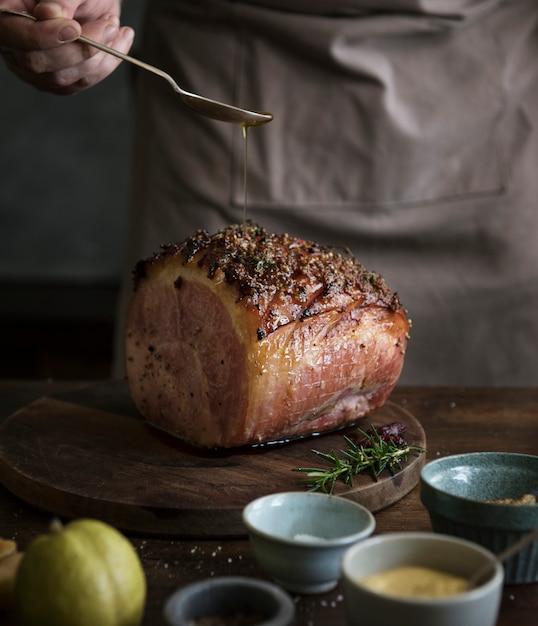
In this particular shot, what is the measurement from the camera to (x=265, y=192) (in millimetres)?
3068

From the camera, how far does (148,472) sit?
178 cm

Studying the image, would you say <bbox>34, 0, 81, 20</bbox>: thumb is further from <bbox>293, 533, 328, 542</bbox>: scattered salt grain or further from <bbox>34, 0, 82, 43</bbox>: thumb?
<bbox>293, 533, 328, 542</bbox>: scattered salt grain

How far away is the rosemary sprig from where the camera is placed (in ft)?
5.58

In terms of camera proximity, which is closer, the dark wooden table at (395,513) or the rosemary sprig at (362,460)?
the dark wooden table at (395,513)

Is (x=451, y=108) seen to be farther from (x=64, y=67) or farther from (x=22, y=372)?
(x=22, y=372)

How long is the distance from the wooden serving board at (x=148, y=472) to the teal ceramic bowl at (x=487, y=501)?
195 millimetres

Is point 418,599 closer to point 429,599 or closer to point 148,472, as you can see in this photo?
point 429,599

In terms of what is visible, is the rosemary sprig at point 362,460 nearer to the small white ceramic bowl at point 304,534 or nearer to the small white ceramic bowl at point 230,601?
the small white ceramic bowl at point 304,534

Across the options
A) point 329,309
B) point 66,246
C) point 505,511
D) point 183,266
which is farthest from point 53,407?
point 66,246

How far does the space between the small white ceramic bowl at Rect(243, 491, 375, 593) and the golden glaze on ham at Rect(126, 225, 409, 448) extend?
445 millimetres

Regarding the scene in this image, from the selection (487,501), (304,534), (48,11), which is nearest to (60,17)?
(48,11)

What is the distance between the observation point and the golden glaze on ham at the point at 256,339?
1.87 m

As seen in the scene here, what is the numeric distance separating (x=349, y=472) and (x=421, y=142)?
1.65m

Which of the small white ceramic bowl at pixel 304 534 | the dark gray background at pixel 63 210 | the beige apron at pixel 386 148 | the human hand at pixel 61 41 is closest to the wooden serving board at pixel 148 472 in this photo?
the small white ceramic bowl at pixel 304 534
